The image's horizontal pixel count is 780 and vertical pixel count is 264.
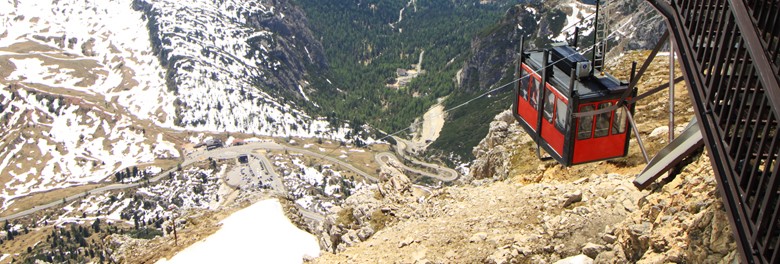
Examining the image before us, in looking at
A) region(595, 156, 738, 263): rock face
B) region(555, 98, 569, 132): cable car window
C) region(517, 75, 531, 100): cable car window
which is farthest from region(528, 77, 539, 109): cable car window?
region(595, 156, 738, 263): rock face

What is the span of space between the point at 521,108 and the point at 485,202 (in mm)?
4265

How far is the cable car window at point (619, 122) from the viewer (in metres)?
23.8

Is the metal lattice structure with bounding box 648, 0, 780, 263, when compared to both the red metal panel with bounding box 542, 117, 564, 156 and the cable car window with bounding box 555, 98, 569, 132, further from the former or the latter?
the red metal panel with bounding box 542, 117, 564, 156

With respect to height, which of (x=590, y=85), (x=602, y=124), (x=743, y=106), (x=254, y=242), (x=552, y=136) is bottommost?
(x=254, y=242)

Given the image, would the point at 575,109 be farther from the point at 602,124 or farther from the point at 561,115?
the point at 602,124

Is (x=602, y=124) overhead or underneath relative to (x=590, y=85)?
underneath

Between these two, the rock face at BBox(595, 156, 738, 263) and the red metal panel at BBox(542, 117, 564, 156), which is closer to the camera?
the rock face at BBox(595, 156, 738, 263)

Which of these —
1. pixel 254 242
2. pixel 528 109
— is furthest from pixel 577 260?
Answer: pixel 254 242

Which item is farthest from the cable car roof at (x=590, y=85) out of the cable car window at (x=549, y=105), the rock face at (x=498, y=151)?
the rock face at (x=498, y=151)

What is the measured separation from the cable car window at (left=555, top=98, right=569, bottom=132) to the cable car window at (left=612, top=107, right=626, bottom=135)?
5.77ft

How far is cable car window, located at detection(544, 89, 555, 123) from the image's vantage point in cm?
2455

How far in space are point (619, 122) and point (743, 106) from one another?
476 inches

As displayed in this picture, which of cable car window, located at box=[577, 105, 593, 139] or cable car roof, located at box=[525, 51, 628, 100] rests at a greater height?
cable car roof, located at box=[525, 51, 628, 100]

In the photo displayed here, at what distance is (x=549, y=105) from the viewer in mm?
24938
